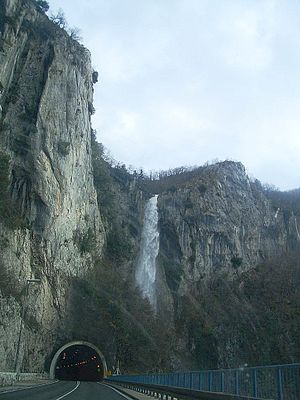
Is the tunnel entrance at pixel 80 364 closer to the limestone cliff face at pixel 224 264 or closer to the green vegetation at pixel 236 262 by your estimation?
the limestone cliff face at pixel 224 264

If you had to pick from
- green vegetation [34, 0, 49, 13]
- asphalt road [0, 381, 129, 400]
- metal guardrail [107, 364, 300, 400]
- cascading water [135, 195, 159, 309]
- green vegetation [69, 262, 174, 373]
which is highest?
green vegetation [34, 0, 49, 13]

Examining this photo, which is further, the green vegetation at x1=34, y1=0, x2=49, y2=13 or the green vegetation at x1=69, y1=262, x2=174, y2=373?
the green vegetation at x1=34, y1=0, x2=49, y2=13

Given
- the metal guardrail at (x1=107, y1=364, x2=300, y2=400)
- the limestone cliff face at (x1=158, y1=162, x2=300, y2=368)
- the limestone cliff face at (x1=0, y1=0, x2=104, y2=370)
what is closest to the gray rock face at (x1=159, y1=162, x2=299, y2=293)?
the limestone cliff face at (x1=158, y1=162, x2=300, y2=368)

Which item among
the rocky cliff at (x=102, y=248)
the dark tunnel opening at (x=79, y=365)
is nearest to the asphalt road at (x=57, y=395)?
the rocky cliff at (x=102, y=248)

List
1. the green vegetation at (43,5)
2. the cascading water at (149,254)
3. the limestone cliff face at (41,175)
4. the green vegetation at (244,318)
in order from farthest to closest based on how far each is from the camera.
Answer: the cascading water at (149,254) < the green vegetation at (43,5) < the green vegetation at (244,318) < the limestone cliff face at (41,175)

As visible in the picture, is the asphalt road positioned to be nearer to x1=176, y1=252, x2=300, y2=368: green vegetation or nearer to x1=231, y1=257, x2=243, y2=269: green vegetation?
x1=176, y1=252, x2=300, y2=368: green vegetation

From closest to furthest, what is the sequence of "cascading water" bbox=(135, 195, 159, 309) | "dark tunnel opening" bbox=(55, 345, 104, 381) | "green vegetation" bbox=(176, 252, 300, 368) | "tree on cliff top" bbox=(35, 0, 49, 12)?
Answer: "dark tunnel opening" bbox=(55, 345, 104, 381) → "green vegetation" bbox=(176, 252, 300, 368) → "tree on cliff top" bbox=(35, 0, 49, 12) → "cascading water" bbox=(135, 195, 159, 309)

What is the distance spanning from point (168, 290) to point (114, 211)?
15035 millimetres

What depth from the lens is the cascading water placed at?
68.2 meters

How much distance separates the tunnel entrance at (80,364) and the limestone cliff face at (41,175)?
342 inches

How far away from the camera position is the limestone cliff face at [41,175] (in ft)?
149

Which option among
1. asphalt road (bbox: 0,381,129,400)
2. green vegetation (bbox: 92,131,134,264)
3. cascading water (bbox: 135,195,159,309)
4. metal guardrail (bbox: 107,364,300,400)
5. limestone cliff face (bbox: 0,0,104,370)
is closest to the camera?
metal guardrail (bbox: 107,364,300,400)

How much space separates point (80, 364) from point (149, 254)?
22.6 metres

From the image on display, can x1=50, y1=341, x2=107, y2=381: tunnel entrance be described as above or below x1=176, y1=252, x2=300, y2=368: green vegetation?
below
